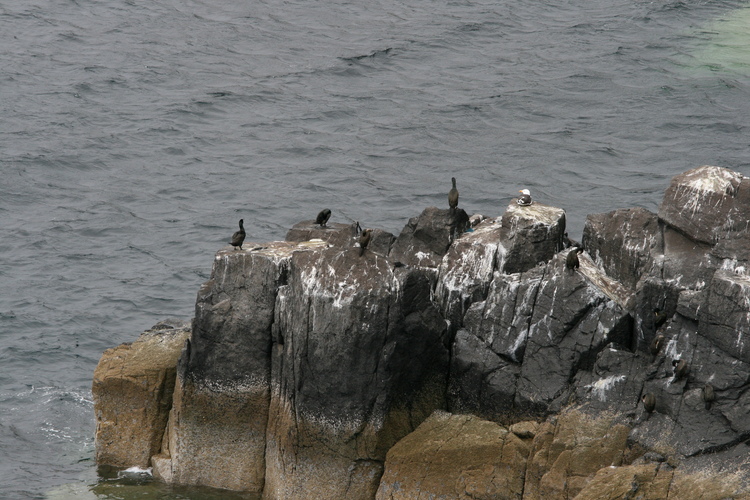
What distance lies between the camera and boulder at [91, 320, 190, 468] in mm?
21844

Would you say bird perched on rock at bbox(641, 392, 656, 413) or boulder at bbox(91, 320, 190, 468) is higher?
bird perched on rock at bbox(641, 392, 656, 413)

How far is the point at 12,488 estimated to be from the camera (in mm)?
22859

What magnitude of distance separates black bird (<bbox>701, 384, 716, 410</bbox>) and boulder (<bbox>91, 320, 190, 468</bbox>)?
9.84 metres

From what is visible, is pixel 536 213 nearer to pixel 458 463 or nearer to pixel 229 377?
pixel 458 463

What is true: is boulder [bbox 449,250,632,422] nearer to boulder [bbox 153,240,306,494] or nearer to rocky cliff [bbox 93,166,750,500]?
rocky cliff [bbox 93,166,750,500]

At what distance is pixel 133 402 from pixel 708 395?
10613 millimetres

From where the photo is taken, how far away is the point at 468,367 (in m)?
20.2

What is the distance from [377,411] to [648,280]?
5.16m

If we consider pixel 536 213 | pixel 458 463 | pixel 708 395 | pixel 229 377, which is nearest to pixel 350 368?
pixel 458 463

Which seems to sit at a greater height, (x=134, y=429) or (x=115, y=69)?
(x=115, y=69)

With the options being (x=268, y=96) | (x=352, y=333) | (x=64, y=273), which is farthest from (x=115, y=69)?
(x=352, y=333)

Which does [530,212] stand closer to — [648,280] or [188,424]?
[648,280]

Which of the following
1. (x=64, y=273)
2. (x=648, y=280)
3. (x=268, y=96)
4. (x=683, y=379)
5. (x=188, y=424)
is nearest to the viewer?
(x=683, y=379)

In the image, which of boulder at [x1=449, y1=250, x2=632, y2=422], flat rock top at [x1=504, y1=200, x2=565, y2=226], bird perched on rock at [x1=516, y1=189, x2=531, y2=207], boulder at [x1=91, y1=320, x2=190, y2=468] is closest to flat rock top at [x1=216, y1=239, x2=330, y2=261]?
boulder at [x1=91, y1=320, x2=190, y2=468]
